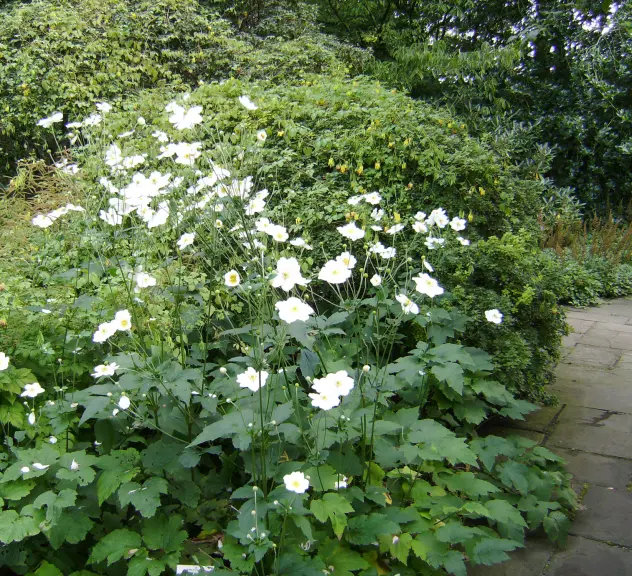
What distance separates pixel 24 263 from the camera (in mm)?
3158

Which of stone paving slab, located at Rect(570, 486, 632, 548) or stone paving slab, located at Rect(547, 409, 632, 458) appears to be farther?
stone paving slab, located at Rect(547, 409, 632, 458)

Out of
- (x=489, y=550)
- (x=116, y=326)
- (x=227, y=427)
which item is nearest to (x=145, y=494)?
(x=227, y=427)

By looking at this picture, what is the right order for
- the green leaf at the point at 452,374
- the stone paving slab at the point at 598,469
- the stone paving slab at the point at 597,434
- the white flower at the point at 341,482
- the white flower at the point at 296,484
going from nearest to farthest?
1. the white flower at the point at 296,484
2. the white flower at the point at 341,482
3. the green leaf at the point at 452,374
4. the stone paving slab at the point at 598,469
5. the stone paving slab at the point at 597,434

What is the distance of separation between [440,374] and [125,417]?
1.06 meters

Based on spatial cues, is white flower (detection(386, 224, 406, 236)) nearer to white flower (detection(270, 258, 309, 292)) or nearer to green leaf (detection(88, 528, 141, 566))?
white flower (detection(270, 258, 309, 292))

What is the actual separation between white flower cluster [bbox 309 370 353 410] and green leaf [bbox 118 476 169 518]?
20.2 inches

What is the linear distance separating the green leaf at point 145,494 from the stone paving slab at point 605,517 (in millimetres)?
1412

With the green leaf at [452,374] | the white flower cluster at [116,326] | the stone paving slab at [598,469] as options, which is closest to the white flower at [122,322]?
the white flower cluster at [116,326]

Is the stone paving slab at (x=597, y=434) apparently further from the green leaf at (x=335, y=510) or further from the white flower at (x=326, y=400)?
the white flower at (x=326, y=400)

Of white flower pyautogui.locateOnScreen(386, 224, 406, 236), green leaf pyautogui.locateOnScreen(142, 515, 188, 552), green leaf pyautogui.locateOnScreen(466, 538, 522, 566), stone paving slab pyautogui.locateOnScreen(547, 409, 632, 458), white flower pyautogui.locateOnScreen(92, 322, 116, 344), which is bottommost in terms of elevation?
stone paving slab pyautogui.locateOnScreen(547, 409, 632, 458)

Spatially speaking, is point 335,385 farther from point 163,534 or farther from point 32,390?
point 32,390

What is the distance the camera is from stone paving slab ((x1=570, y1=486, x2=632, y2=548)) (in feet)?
6.68

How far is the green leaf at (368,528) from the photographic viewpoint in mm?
1685

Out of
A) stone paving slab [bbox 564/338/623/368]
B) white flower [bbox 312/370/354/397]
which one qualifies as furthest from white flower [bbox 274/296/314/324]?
stone paving slab [bbox 564/338/623/368]
